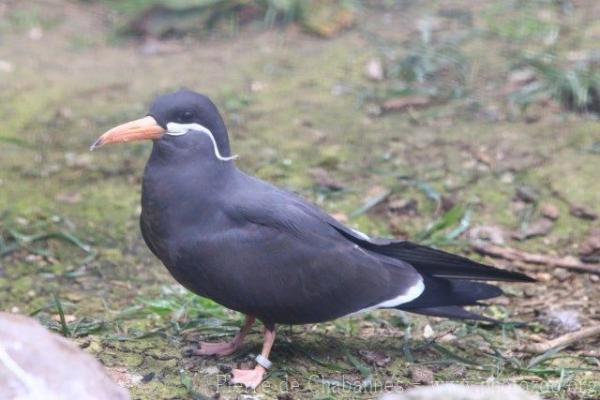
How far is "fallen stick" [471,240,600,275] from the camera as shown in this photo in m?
4.86

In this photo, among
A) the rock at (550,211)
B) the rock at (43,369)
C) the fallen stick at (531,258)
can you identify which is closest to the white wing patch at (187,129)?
the rock at (43,369)

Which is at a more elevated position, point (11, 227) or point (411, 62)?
point (411, 62)

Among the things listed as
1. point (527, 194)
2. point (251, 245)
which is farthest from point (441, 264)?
point (527, 194)

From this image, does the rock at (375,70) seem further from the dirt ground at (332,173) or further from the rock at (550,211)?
the rock at (550,211)

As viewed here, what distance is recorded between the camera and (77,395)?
273cm

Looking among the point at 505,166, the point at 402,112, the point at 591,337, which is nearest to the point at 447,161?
the point at 505,166

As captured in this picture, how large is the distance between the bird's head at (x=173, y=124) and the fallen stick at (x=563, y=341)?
1.49 m

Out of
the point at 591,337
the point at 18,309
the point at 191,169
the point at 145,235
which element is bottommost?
the point at 18,309

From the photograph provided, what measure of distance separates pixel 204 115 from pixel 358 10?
4345 mm

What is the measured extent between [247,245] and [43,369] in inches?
42.5

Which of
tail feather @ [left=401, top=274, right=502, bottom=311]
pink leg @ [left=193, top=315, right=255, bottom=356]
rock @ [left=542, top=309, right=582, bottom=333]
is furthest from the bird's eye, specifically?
rock @ [left=542, top=309, right=582, bottom=333]

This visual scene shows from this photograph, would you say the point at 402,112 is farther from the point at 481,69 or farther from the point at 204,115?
Result: the point at 204,115

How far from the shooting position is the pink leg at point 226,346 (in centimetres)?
392

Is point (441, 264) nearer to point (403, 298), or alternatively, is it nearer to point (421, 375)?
point (403, 298)
